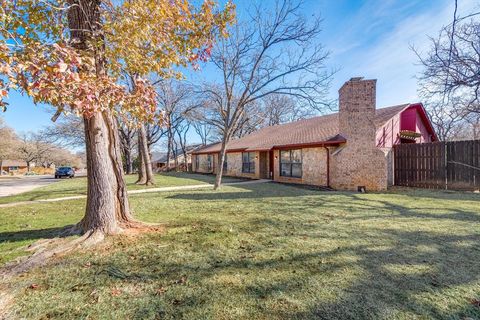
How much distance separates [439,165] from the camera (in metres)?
11.7

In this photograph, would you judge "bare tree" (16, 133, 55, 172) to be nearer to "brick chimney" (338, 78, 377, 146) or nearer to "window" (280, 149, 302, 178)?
"window" (280, 149, 302, 178)

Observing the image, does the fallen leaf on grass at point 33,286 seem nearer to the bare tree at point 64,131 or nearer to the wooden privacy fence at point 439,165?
the wooden privacy fence at point 439,165

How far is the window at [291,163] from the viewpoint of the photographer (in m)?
15.3

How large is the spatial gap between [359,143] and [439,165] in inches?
155

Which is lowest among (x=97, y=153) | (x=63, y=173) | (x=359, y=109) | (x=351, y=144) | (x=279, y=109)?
(x=63, y=173)

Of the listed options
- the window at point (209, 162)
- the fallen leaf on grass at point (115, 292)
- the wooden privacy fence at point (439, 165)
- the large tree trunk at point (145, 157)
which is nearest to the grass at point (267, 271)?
the fallen leaf on grass at point (115, 292)

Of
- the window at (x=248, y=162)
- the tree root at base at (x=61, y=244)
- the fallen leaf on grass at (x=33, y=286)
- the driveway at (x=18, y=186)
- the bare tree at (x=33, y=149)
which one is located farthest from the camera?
the bare tree at (x=33, y=149)

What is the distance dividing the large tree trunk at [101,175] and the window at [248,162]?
49.2ft

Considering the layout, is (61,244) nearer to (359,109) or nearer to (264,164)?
(359,109)

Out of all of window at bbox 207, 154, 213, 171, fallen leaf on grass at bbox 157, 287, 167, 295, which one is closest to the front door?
window at bbox 207, 154, 213, 171

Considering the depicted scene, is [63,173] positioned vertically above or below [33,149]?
below

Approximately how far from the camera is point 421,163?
482 inches

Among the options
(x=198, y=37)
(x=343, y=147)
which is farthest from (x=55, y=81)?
(x=343, y=147)

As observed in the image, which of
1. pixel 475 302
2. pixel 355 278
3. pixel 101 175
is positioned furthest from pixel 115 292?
pixel 475 302
